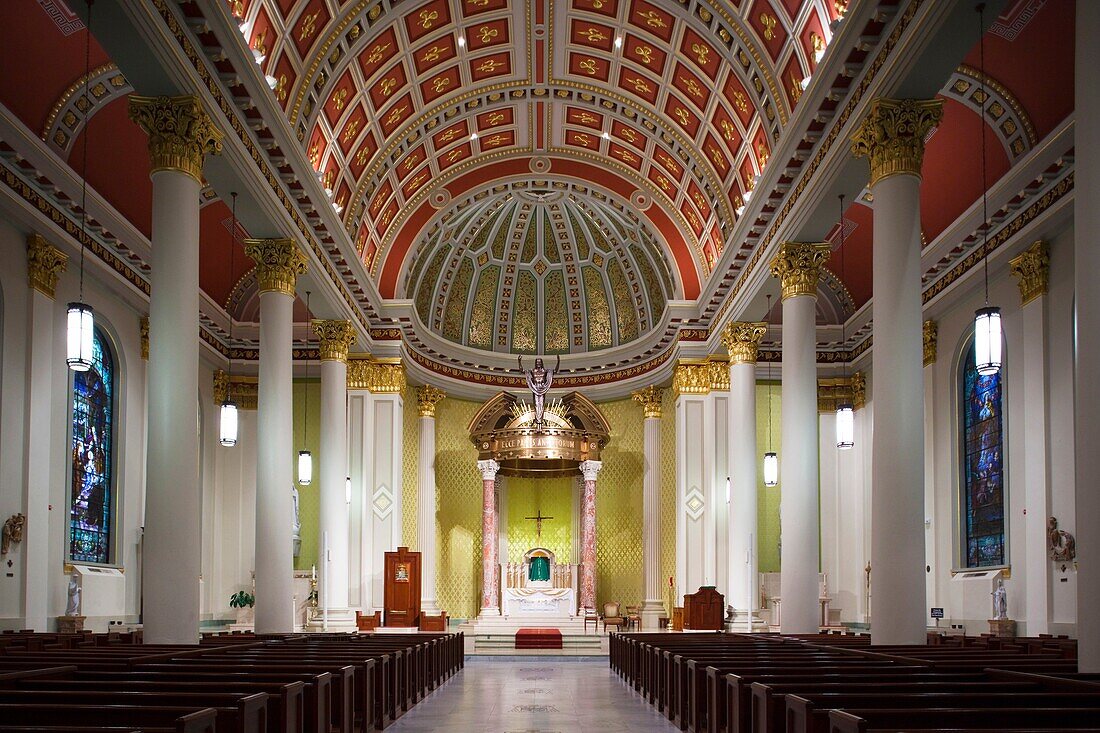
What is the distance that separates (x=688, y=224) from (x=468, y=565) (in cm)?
1262

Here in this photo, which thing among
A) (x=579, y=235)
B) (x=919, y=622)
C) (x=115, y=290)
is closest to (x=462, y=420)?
(x=579, y=235)

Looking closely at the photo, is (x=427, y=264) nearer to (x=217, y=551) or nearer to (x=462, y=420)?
(x=462, y=420)

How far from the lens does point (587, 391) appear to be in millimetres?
32312

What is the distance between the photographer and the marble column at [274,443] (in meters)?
17.0

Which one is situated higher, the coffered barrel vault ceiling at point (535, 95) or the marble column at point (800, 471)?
the coffered barrel vault ceiling at point (535, 95)

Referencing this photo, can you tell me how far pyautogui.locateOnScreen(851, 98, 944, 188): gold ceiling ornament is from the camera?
13.0 meters

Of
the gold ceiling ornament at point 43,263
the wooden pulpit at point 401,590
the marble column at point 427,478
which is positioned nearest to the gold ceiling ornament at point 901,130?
the gold ceiling ornament at point 43,263

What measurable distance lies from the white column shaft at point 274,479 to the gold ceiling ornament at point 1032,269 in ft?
41.1

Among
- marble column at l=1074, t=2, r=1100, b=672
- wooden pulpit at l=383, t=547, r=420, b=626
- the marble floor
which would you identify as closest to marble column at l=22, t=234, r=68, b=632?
the marble floor

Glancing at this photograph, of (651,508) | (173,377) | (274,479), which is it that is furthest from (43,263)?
(651,508)

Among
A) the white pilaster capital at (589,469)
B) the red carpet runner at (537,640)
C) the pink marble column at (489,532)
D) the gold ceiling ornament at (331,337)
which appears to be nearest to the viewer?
the gold ceiling ornament at (331,337)

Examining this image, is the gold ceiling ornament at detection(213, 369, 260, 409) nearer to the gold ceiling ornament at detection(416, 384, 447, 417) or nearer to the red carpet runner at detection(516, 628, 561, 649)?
the gold ceiling ornament at detection(416, 384, 447, 417)

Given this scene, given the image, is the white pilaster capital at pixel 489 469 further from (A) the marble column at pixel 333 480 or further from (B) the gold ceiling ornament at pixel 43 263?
(B) the gold ceiling ornament at pixel 43 263

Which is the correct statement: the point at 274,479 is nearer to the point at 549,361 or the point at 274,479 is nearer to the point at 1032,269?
the point at 1032,269
